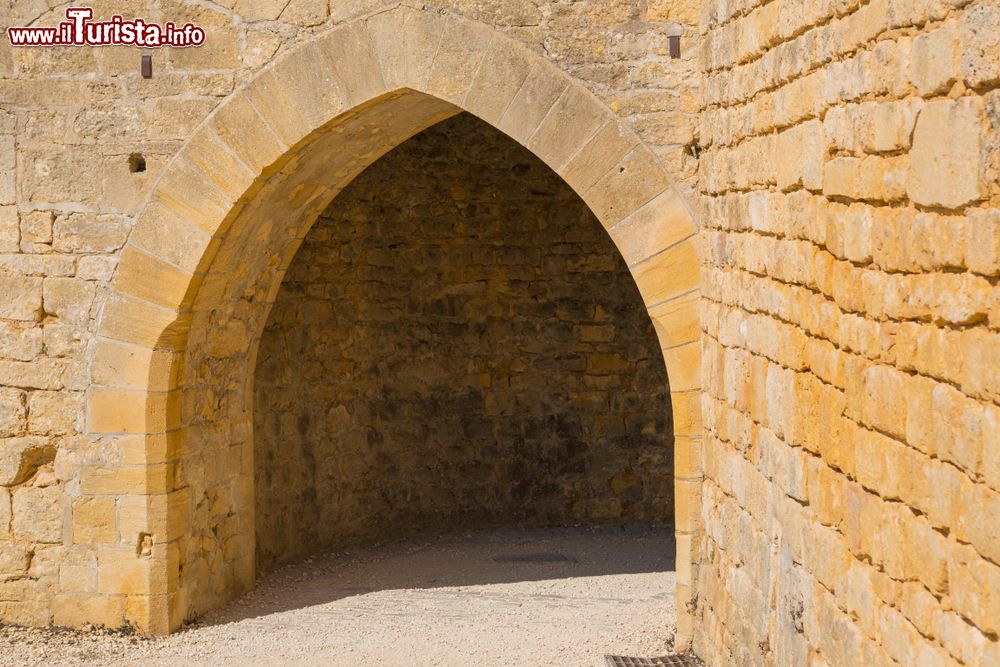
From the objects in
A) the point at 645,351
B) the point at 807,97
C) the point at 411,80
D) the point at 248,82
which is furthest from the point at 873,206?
the point at 645,351

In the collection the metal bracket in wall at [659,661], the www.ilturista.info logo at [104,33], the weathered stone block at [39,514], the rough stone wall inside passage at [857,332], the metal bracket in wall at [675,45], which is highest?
the www.ilturista.info logo at [104,33]

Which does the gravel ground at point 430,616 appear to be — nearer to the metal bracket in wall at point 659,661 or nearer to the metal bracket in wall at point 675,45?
the metal bracket in wall at point 659,661

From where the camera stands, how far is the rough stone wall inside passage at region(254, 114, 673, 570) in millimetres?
8336

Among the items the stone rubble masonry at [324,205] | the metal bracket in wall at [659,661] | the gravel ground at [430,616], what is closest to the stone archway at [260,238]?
the stone rubble masonry at [324,205]

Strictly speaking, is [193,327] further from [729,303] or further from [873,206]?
[873,206]

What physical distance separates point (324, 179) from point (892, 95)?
3.92 meters

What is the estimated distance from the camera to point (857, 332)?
3111mm

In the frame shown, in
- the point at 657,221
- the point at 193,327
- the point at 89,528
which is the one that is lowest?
the point at 89,528

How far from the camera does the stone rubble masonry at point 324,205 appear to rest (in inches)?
140

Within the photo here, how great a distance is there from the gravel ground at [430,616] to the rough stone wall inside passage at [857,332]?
1.24 meters

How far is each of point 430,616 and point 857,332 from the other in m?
3.67

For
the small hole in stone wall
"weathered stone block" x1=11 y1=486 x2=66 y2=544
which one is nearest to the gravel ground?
"weathered stone block" x1=11 y1=486 x2=66 y2=544

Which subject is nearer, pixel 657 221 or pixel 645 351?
pixel 657 221

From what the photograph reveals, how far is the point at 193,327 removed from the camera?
591 centimetres
